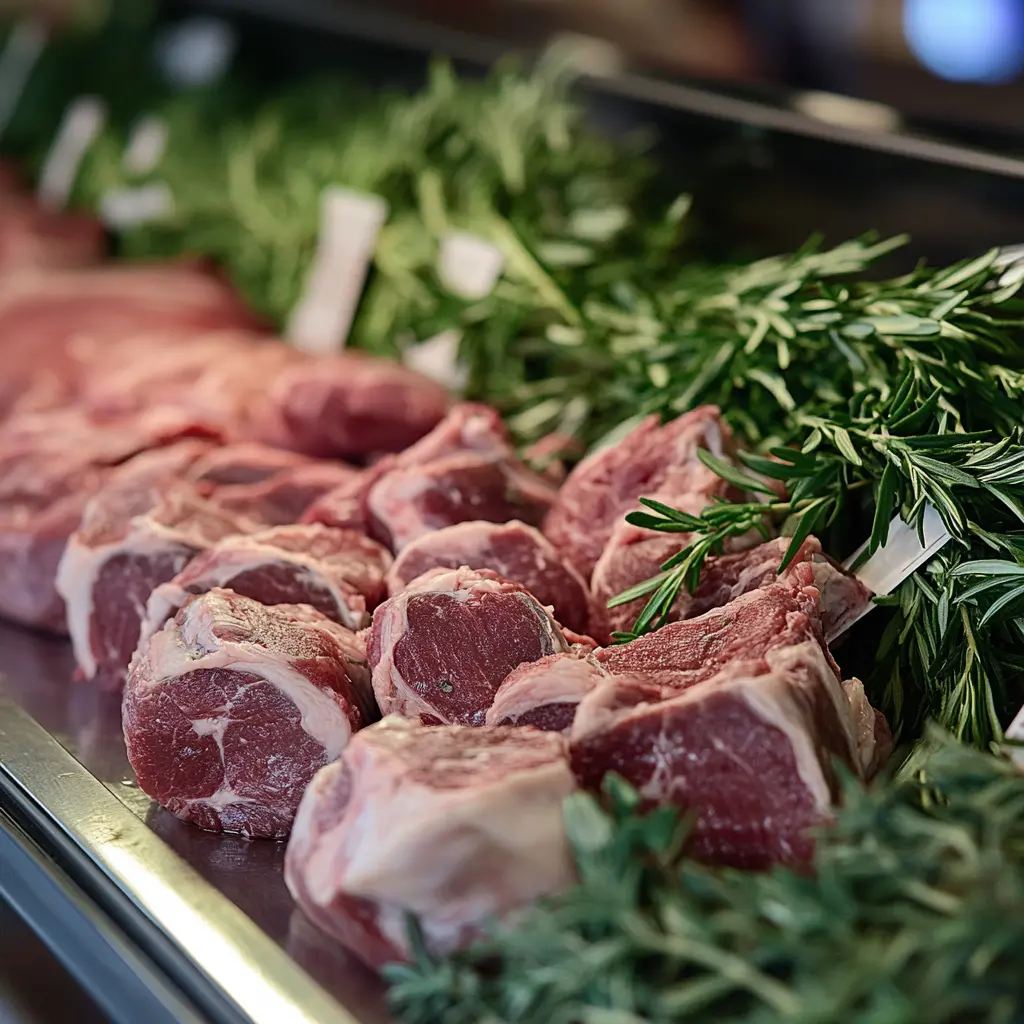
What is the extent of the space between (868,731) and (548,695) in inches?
16.2

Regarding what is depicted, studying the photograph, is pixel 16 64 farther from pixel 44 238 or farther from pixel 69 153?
pixel 44 238

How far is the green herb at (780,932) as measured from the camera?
1102mm

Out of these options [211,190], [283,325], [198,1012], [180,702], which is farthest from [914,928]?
[211,190]

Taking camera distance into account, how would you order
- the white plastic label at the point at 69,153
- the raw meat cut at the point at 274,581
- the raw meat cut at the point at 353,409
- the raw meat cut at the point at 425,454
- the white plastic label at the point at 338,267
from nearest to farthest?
the raw meat cut at the point at 274,581 < the raw meat cut at the point at 425,454 < the raw meat cut at the point at 353,409 < the white plastic label at the point at 338,267 < the white plastic label at the point at 69,153

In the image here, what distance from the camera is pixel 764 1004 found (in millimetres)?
1186

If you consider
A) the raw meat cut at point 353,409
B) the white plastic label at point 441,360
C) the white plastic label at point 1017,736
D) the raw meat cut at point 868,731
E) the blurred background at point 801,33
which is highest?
the blurred background at point 801,33

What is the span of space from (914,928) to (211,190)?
3.31 meters

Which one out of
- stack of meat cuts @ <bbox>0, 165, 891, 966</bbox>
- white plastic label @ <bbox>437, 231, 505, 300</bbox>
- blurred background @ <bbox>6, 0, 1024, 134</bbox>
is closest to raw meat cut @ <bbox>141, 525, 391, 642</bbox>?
stack of meat cuts @ <bbox>0, 165, 891, 966</bbox>

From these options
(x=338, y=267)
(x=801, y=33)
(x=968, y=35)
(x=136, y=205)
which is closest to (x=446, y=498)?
(x=338, y=267)

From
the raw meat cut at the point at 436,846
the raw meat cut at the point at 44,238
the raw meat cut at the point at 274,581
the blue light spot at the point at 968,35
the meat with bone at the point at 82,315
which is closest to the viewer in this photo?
the raw meat cut at the point at 436,846

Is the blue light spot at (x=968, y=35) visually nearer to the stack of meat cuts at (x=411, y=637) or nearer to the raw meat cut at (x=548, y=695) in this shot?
the stack of meat cuts at (x=411, y=637)

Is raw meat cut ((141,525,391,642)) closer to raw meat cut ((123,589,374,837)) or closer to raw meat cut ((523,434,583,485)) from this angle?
raw meat cut ((123,589,374,837))

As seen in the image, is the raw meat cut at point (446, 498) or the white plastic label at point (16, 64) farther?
the white plastic label at point (16, 64)

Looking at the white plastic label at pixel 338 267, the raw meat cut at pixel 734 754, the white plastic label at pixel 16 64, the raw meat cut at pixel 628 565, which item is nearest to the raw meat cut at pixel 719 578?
the raw meat cut at pixel 628 565
